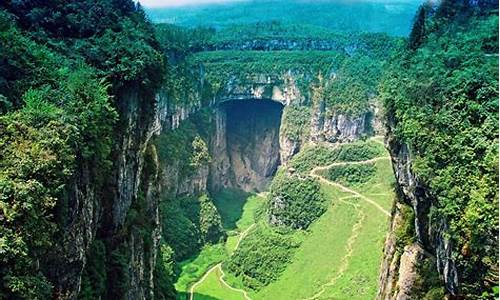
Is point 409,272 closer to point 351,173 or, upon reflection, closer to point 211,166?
point 351,173

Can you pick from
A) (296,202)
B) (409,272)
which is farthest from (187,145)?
(409,272)

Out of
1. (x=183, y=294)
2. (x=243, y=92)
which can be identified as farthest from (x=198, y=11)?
(x=183, y=294)

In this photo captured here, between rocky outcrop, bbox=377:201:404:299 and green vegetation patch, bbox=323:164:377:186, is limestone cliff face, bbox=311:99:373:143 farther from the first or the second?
rocky outcrop, bbox=377:201:404:299

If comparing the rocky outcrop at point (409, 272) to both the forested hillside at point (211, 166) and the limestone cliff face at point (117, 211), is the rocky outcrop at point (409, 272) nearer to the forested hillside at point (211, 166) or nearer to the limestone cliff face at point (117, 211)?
the forested hillside at point (211, 166)

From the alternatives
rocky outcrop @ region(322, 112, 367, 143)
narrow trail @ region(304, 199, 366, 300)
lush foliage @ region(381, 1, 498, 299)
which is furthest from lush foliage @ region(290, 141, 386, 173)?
lush foliage @ region(381, 1, 498, 299)

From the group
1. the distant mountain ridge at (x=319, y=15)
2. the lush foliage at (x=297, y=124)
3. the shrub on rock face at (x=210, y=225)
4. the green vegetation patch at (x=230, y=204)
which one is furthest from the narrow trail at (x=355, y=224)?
the distant mountain ridge at (x=319, y=15)

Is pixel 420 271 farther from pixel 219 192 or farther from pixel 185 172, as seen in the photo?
pixel 219 192

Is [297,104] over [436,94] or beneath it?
beneath
